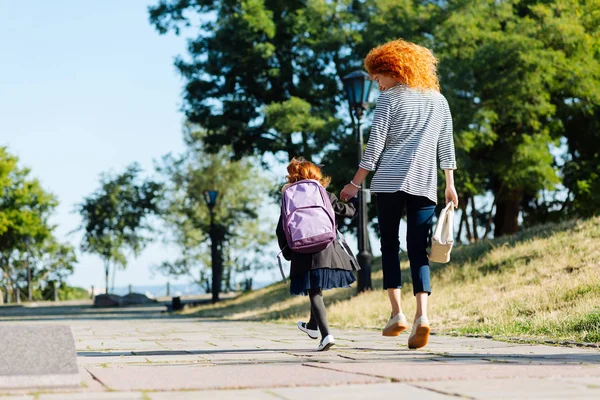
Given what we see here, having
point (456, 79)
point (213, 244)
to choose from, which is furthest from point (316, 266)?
point (213, 244)

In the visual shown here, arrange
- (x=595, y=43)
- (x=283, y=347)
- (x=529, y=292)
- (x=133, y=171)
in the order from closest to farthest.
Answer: (x=283, y=347) → (x=529, y=292) → (x=595, y=43) → (x=133, y=171)

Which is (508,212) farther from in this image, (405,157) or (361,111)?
(405,157)

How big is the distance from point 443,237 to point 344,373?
7.09ft

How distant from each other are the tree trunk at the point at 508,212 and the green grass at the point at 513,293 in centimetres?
956

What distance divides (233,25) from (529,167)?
1011 cm

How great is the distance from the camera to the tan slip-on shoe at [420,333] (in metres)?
6.02

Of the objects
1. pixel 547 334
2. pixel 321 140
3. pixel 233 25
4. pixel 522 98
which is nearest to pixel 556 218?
pixel 522 98

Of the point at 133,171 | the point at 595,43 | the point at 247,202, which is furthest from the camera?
the point at 247,202

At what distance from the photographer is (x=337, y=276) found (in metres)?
6.71

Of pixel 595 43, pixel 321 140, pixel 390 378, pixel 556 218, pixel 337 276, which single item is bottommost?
pixel 390 378

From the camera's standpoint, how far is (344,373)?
447 centimetres

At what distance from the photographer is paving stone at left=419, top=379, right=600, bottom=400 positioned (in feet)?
11.6

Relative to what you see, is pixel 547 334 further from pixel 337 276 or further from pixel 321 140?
pixel 321 140

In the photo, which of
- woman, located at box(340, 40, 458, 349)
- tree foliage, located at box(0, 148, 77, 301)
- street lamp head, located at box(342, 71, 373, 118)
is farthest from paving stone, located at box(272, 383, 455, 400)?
tree foliage, located at box(0, 148, 77, 301)
